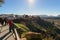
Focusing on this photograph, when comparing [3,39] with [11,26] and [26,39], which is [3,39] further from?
[11,26]

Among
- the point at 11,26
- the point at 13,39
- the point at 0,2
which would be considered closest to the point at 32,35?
the point at 13,39

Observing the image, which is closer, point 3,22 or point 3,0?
point 3,0

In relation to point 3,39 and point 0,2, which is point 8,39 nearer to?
point 3,39

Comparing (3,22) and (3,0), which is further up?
(3,0)

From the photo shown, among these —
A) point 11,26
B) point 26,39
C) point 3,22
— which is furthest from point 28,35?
point 3,22

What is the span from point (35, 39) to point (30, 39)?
363 mm

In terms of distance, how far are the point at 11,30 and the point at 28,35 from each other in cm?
667

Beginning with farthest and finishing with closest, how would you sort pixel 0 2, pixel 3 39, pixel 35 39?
pixel 0 2
pixel 3 39
pixel 35 39

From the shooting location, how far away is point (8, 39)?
14320 mm

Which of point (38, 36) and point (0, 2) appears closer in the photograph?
point (38, 36)

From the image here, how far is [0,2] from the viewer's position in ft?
90.2

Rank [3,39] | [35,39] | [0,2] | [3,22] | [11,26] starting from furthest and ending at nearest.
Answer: [3,22] → [0,2] → [11,26] → [3,39] → [35,39]

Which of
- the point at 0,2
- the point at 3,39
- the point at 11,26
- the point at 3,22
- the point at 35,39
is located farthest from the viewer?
the point at 3,22

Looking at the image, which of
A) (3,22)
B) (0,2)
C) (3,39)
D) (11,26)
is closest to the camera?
(3,39)
